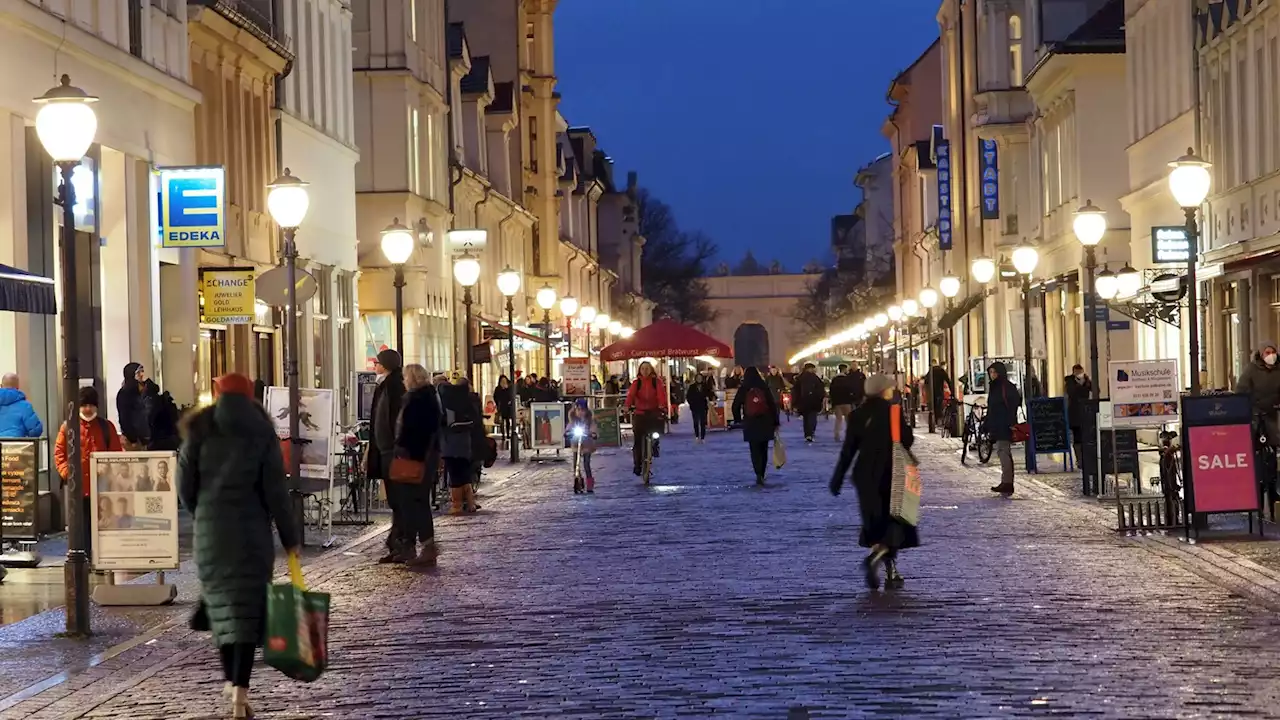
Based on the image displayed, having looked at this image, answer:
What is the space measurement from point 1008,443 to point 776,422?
14.3 feet

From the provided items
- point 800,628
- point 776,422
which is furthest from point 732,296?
point 800,628

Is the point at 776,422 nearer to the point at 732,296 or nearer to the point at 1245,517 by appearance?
the point at 1245,517

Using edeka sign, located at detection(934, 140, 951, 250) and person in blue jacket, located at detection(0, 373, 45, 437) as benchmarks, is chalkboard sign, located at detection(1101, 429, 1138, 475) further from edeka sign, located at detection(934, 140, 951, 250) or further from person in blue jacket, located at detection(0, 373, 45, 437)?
edeka sign, located at detection(934, 140, 951, 250)

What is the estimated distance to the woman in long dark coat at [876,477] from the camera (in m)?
16.0

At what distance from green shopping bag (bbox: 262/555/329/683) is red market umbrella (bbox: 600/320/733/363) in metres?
40.4

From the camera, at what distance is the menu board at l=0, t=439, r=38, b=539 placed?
18.6m

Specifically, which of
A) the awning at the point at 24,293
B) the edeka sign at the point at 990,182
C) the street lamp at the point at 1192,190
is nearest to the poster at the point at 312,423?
the awning at the point at 24,293

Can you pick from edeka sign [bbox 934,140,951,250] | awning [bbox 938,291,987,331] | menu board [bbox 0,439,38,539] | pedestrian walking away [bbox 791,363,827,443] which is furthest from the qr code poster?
edeka sign [bbox 934,140,951,250]

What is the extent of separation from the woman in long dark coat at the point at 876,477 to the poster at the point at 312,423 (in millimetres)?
6780

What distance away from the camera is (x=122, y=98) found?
2798 centimetres

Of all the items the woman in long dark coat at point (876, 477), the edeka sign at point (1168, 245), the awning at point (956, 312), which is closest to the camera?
the woman in long dark coat at point (876, 477)

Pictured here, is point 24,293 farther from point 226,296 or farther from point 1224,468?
point 226,296

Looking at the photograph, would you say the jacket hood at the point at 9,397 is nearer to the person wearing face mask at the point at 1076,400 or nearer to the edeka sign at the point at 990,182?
the person wearing face mask at the point at 1076,400

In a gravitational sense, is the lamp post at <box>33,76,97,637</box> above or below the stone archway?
below
